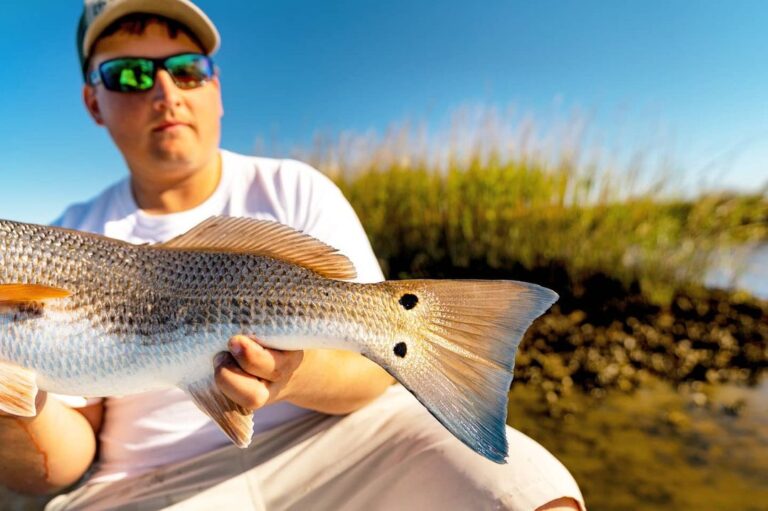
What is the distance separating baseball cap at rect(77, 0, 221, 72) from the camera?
8.35ft

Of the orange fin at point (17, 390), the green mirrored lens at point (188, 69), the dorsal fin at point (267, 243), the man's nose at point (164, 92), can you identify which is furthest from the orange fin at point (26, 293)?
the green mirrored lens at point (188, 69)

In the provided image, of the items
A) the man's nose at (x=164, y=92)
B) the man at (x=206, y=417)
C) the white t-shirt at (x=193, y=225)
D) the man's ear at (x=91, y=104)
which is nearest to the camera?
the man at (x=206, y=417)

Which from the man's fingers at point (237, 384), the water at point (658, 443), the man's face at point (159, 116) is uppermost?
the man's face at point (159, 116)

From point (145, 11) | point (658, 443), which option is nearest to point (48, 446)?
point (145, 11)

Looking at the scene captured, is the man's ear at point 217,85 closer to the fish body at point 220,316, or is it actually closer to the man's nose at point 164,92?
the man's nose at point 164,92

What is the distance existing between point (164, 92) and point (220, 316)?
118cm

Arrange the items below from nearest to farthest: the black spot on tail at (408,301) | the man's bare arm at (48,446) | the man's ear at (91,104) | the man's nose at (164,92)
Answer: the black spot on tail at (408,301), the man's bare arm at (48,446), the man's nose at (164,92), the man's ear at (91,104)

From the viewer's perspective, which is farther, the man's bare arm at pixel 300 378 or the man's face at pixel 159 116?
the man's face at pixel 159 116

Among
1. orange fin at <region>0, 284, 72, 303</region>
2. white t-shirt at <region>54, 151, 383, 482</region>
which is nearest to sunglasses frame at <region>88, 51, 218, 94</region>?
white t-shirt at <region>54, 151, 383, 482</region>

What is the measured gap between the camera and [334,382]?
7.05 ft

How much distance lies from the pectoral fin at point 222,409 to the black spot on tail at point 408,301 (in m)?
0.56

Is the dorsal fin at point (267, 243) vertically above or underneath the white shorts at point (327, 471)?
above

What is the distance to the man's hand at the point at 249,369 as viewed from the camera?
1692 mm

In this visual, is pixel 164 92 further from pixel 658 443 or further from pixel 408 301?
pixel 658 443
